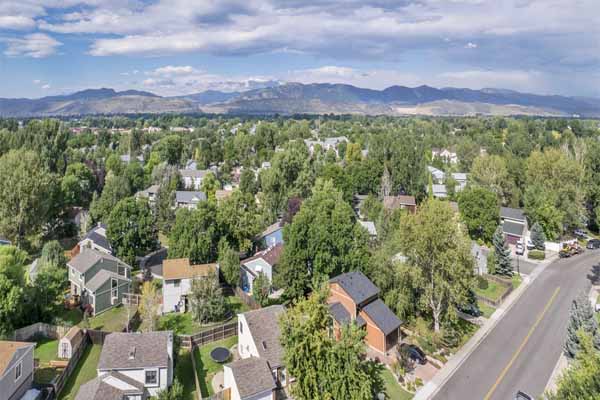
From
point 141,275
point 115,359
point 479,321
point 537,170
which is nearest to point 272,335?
point 115,359

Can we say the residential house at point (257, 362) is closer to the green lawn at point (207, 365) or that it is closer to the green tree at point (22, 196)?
the green lawn at point (207, 365)

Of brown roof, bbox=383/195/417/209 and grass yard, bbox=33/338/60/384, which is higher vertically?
brown roof, bbox=383/195/417/209

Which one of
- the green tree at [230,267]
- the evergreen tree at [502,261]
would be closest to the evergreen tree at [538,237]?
the evergreen tree at [502,261]

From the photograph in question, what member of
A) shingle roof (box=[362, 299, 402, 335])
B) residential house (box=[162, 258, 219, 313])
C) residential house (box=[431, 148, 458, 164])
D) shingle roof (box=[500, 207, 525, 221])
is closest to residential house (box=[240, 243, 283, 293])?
residential house (box=[162, 258, 219, 313])

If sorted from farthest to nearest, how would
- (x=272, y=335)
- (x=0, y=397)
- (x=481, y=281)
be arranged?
1. (x=481, y=281)
2. (x=272, y=335)
3. (x=0, y=397)

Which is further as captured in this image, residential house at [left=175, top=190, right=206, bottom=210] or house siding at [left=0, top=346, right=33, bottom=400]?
residential house at [left=175, top=190, right=206, bottom=210]

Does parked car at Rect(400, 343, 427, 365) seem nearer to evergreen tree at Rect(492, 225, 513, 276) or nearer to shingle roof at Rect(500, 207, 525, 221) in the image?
evergreen tree at Rect(492, 225, 513, 276)

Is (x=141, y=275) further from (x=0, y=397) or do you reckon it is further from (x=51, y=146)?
(x=51, y=146)
